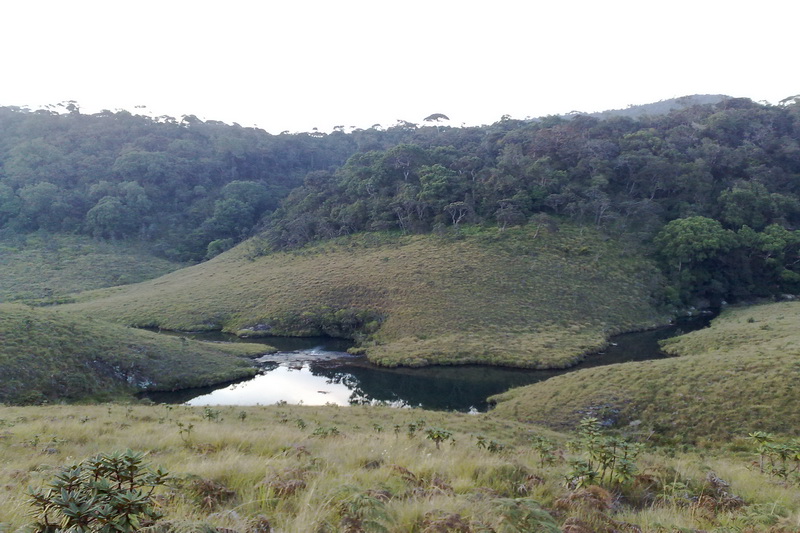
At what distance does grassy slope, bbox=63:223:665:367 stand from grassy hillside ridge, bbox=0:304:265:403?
41.2 ft

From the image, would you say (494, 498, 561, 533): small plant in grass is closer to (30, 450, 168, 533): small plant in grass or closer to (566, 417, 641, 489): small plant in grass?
(566, 417, 641, 489): small plant in grass

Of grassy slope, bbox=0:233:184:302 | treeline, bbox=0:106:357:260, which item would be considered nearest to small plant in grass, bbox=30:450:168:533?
grassy slope, bbox=0:233:184:302

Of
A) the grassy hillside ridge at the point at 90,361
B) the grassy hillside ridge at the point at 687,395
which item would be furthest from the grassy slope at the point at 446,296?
the grassy hillside ridge at the point at 90,361

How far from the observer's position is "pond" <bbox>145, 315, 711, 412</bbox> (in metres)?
28.0

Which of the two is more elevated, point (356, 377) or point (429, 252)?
point (429, 252)

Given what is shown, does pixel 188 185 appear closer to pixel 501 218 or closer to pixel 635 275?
pixel 501 218

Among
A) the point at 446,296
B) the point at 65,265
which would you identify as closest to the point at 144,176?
the point at 65,265

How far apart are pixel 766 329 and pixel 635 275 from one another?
58.0 ft

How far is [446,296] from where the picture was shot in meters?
45.9

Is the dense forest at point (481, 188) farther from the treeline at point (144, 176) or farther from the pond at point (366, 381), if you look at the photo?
the pond at point (366, 381)

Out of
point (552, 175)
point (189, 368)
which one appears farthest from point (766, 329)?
point (189, 368)

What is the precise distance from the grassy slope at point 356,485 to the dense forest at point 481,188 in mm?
49100

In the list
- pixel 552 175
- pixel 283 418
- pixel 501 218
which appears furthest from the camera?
pixel 552 175

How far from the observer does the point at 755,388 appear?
65.4ft
